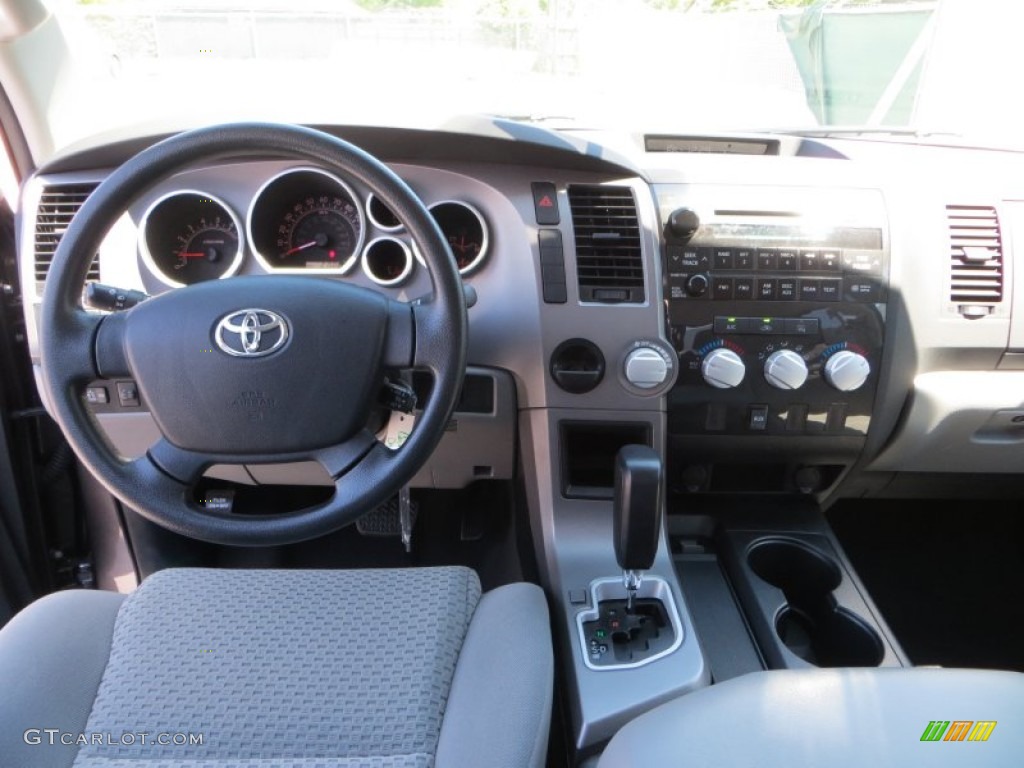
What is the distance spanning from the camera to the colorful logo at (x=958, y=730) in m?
0.73

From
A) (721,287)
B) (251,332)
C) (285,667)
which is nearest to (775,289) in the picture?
(721,287)

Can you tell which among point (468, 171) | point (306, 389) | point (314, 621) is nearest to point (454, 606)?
point (314, 621)

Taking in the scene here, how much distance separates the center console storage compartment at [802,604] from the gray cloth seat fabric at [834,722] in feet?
1.99

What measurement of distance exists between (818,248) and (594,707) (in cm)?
101

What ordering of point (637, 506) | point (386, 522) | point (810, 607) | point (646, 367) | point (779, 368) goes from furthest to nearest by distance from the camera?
point (386, 522), point (810, 607), point (779, 368), point (646, 367), point (637, 506)

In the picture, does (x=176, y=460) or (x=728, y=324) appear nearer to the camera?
(x=176, y=460)

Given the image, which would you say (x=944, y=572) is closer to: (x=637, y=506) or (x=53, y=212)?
(x=637, y=506)

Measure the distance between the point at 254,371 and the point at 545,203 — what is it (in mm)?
659

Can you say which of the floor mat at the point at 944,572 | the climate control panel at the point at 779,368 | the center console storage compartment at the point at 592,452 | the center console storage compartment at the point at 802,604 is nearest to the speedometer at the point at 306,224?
the center console storage compartment at the point at 592,452

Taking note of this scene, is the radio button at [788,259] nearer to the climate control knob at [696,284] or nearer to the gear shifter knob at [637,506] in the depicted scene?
the climate control knob at [696,284]

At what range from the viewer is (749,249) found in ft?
4.74

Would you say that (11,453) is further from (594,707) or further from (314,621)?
(594,707)

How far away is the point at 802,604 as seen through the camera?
5.73 ft

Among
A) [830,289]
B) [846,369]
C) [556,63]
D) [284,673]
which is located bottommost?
[284,673]
